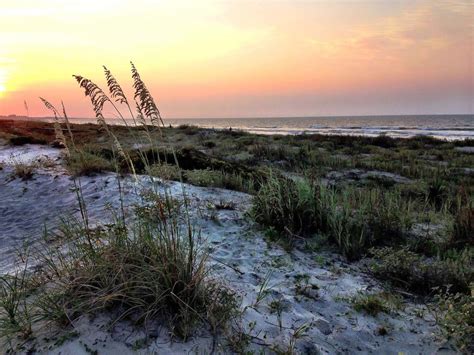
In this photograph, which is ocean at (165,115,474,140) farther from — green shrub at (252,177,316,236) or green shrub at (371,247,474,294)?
green shrub at (371,247,474,294)

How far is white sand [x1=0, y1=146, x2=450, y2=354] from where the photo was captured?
2.99 meters

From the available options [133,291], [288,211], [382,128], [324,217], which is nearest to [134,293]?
[133,291]

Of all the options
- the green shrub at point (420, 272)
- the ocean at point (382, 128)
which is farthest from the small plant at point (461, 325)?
the ocean at point (382, 128)

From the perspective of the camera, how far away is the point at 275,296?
150 inches

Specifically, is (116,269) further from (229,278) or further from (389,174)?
(389,174)

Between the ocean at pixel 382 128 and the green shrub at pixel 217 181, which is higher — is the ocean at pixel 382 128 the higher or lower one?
the lower one

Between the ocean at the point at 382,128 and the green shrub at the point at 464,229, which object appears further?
the ocean at the point at 382,128

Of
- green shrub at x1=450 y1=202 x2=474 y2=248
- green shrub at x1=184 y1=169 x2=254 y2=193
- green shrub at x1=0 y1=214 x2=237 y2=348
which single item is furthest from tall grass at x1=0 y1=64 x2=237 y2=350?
green shrub at x1=184 y1=169 x2=254 y2=193

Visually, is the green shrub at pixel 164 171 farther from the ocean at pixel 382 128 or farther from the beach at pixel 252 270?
the ocean at pixel 382 128

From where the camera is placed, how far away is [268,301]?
3.69 meters

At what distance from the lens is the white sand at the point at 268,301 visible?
9.80ft

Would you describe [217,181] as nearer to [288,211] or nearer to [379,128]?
[288,211]

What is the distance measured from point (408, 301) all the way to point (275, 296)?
1397 millimetres

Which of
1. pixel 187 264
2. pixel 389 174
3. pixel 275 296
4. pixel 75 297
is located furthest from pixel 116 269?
pixel 389 174
